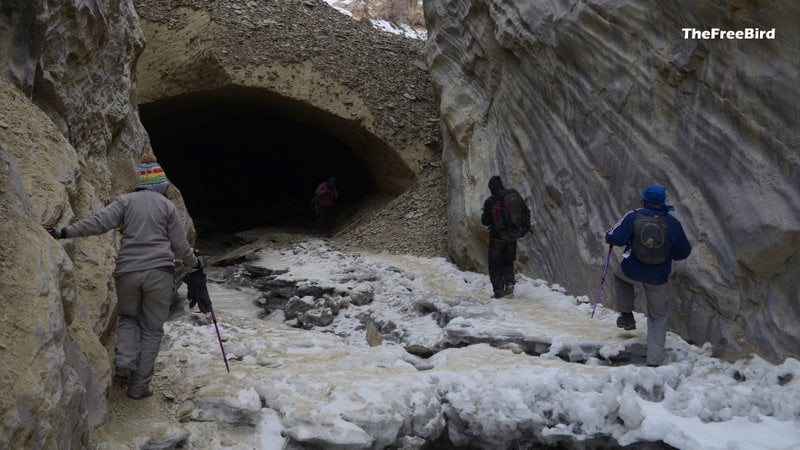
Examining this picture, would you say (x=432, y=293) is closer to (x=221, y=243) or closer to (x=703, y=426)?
(x=703, y=426)

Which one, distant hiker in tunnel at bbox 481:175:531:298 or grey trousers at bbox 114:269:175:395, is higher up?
distant hiker in tunnel at bbox 481:175:531:298

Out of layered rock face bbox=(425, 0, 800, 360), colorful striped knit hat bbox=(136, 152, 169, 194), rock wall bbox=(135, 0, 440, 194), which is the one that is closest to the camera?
colorful striped knit hat bbox=(136, 152, 169, 194)

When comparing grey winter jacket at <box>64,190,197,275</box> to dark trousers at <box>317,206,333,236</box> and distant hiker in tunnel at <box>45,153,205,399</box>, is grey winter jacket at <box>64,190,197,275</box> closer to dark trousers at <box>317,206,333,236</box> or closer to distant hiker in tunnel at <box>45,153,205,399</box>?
distant hiker in tunnel at <box>45,153,205,399</box>

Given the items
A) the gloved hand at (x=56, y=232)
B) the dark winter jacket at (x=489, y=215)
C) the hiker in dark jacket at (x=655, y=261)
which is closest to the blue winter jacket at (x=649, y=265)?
the hiker in dark jacket at (x=655, y=261)

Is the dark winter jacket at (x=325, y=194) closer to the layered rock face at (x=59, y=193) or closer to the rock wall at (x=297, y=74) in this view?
the rock wall at (x=297, y=74)

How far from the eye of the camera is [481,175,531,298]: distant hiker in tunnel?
296 inches

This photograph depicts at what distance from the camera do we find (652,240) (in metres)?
4.95

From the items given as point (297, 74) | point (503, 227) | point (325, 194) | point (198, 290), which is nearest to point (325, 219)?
point (325, 194)

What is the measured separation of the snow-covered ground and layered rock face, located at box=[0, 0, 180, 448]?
753mm

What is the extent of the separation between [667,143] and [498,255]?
246cm

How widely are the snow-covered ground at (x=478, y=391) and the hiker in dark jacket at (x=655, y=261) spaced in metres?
0.24

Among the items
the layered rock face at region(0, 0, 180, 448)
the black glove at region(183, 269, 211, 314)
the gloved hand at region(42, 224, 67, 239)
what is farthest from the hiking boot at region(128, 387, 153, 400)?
the gloved hand at region(42, 224, 67, 239)

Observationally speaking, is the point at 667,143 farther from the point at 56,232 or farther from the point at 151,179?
the point at 56,232

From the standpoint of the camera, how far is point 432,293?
7.92 metres
